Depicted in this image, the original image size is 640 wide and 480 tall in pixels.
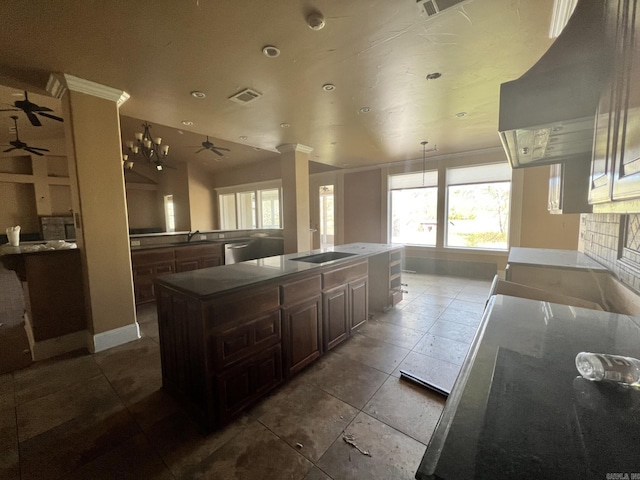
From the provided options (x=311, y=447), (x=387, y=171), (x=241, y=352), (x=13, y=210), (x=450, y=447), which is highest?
(x=387, y=171)

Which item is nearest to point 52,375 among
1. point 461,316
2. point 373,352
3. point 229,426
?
point 229,426

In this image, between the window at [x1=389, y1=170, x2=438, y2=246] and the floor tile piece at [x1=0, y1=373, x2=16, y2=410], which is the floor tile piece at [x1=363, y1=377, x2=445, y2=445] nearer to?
the floor tile piece at [x1=0, y1=373, x2=16, y2=410]

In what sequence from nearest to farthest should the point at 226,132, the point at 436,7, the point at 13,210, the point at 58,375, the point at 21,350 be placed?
the point at 436,7, the point at 58,375, the point at 21,350, the point at 226,132, the point at 13,210

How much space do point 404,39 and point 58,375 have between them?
397 cm

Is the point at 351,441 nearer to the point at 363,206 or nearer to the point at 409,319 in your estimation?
the point at 409,319

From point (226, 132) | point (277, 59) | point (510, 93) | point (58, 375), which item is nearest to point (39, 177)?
point (226, 132)

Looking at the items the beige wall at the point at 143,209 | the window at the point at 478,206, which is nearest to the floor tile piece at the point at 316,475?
the window at the point at 478,206

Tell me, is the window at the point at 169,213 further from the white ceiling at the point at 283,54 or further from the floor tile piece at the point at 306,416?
the floor tile piece at the point at 306,416

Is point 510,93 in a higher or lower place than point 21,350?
higher

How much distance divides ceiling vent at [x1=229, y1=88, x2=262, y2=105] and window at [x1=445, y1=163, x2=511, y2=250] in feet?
14.9

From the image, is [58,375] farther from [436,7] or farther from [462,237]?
[462,237]

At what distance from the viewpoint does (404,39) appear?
1.86 m

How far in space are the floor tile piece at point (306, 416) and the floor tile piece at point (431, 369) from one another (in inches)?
26.9

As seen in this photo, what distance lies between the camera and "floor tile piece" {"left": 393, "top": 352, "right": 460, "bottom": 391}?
6.86 feet
